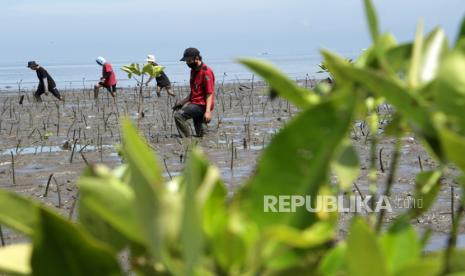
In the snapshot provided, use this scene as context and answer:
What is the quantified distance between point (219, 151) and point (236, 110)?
492cm

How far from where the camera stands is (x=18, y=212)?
1.74ft

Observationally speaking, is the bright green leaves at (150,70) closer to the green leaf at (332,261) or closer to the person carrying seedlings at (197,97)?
the person carrying seedlings at (197,97)

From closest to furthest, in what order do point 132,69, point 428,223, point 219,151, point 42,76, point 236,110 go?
point 428,223 → point 132,69 → point 219,151 → point 236,110 → point 42,76

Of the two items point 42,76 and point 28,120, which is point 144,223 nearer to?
point 28,120

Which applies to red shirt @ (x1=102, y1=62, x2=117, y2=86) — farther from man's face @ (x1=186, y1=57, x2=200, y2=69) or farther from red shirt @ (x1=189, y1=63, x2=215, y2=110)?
man's face @ (x1=186, y1=57, x2=200, y2=69)

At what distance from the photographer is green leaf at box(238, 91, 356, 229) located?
47 centimetres

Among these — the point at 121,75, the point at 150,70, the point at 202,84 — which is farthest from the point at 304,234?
the point at 121,75

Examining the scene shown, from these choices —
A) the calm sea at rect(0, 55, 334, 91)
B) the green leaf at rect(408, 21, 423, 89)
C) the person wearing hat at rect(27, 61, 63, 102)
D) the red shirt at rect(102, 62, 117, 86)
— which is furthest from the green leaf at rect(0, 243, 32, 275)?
the person wearing hat at rect(27, 61, 63, 102)

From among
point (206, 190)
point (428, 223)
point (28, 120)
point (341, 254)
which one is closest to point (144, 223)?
point (206, 190)

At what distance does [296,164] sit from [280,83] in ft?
0.28

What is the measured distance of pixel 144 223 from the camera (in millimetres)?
430

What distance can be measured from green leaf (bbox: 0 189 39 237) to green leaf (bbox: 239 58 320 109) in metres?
0.18

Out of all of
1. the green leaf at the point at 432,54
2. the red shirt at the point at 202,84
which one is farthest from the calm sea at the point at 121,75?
the green leaf at the point at 432,54

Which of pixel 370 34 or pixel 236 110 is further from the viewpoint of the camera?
pixel 236 110
